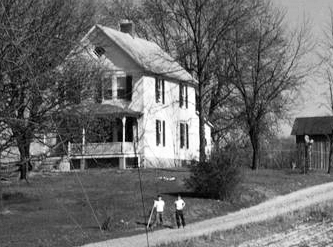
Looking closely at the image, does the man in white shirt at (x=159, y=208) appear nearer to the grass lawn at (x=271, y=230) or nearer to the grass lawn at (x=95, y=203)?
the grass lawn at (x=95, y=203)

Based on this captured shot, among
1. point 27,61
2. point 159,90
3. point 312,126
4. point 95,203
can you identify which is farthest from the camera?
point 312,126

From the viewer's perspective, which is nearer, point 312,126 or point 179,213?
point 179,213

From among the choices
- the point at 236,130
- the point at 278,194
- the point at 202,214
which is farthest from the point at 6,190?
the point at 236,130

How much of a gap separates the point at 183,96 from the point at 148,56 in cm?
542

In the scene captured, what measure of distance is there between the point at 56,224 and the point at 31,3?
705 inches

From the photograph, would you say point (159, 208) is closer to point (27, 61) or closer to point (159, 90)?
point (27, 61)

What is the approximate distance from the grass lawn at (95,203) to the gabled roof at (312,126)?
27580 mm

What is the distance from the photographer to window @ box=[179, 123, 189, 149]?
55.2 meters

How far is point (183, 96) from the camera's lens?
183 feet

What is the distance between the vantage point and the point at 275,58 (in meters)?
54.0

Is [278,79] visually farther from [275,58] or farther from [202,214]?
[202,214]

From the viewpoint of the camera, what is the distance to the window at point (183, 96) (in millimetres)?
55125

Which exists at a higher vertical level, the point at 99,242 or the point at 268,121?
the point at 268,121

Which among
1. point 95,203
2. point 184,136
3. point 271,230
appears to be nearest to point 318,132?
point 184,136
